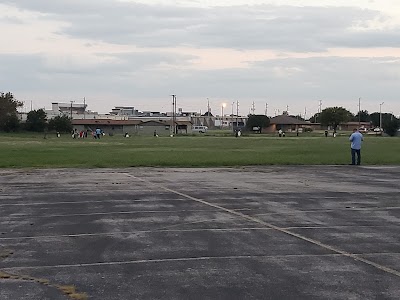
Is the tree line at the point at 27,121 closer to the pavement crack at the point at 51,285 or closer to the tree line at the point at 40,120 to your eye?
the tree line at the point at 40,120

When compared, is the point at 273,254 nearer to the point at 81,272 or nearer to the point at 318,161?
the point at 81,272

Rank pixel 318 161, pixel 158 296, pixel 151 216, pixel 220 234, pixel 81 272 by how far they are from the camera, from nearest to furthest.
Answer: pixel 158 296
pixel 81 272
pixel 220 234
pixel 151 216
pixel 318 161

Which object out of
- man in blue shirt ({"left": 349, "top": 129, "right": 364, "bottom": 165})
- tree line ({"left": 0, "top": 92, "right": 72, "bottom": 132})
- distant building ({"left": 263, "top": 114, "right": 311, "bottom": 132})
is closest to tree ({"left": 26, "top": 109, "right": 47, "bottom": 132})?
tree line ({"left": 0, "top": 92, "right": 72, "bottom": 132})

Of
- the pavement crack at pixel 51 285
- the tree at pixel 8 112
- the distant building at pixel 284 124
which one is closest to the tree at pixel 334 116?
the distant building at pixel 284 124

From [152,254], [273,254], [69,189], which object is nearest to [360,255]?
[273,254]

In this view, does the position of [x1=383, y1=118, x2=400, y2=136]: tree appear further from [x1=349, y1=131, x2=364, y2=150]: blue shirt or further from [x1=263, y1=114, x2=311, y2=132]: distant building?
[x1=349, y1=131, x2=364, y2=150]: blue shirt

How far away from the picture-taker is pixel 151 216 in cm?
1189

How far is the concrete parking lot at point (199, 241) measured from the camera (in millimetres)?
6723

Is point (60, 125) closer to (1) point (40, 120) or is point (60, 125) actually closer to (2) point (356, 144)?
(1) point (40, 120)

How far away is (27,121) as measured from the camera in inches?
4407

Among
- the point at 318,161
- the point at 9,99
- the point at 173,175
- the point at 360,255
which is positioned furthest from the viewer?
the point at 9,99

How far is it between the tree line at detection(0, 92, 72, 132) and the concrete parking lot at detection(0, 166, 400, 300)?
86.8 m

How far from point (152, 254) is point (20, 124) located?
106264 millimetres

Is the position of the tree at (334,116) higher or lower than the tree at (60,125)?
higher
